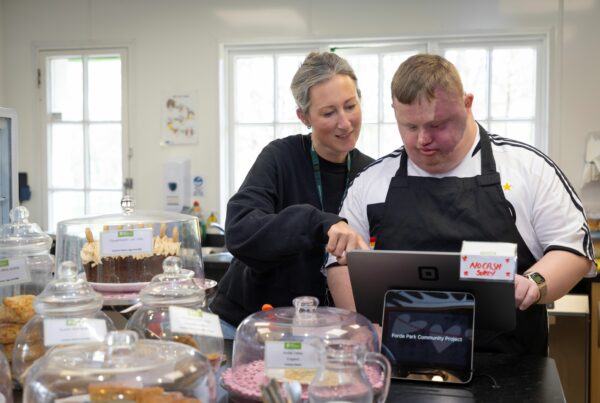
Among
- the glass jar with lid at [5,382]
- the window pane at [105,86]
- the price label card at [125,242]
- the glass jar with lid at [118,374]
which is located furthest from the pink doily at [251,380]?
the window pane at [105,86]

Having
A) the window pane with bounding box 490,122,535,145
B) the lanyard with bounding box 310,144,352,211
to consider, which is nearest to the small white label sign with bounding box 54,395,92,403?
the lanyard with bounding box 310,144,352,211

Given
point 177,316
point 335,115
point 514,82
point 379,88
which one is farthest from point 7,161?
point 514,82

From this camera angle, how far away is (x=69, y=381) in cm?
103

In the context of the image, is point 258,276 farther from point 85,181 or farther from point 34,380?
point 85,181

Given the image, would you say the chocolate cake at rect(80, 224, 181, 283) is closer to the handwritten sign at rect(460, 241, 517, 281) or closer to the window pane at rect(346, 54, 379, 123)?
the handwritten sign at rect(460, 241, 517, 281)

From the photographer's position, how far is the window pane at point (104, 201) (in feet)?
16.2

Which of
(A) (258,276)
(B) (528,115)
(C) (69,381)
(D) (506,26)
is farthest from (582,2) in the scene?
(C) (69,381)

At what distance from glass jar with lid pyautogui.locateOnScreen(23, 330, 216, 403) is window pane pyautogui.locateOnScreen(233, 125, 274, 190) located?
361 cm

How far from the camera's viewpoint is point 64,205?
16.5ft

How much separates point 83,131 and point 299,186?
3203 mm

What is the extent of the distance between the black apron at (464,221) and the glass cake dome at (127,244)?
0.63m

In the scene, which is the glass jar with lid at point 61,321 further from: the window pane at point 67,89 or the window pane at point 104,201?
the window pane at point 67,89

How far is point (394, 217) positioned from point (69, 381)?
104 centimetres

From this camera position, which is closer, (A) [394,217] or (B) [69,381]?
(B) [69,381]
